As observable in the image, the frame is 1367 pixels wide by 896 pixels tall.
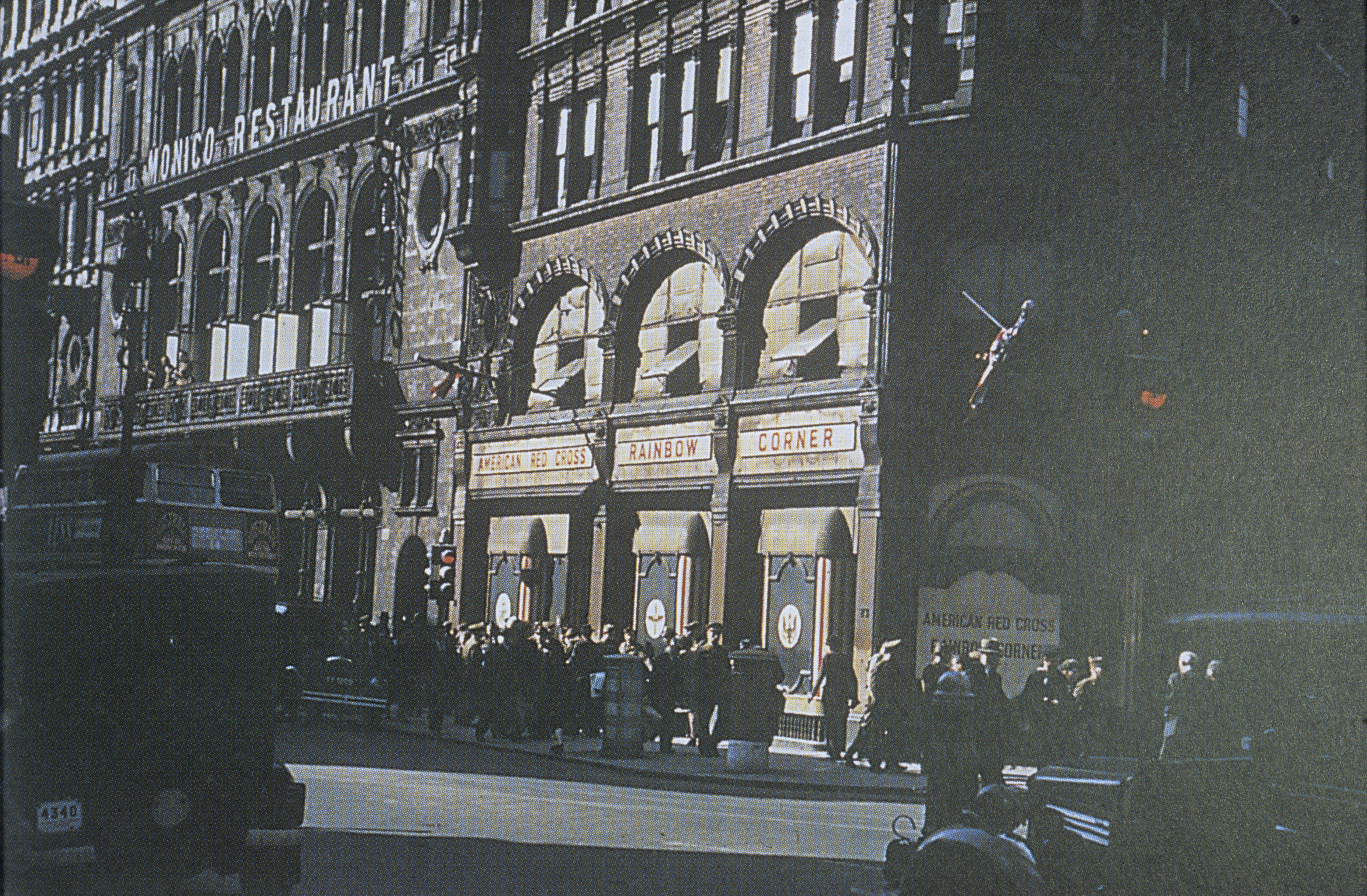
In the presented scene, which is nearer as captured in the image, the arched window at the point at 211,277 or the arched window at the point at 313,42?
the arched window at the point at 313,42

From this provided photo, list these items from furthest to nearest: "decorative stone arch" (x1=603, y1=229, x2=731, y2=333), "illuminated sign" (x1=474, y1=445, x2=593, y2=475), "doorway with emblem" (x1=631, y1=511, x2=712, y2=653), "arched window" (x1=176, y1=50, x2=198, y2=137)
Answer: "illuminated sign" (x1=474, y1=445, x2=593, y2=475), "decorative stone arch" (x1=603, y1=229, x2=731, y2=333), "doorway with emblem" (x1=631, y1=511, x2=712, y2=653), "arched window" (x1=176, y1=50, x2=198, y2=137)

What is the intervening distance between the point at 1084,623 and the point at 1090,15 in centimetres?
901

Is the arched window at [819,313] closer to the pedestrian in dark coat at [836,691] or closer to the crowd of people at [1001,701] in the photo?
the pedestrian in dark coat at [836,691]

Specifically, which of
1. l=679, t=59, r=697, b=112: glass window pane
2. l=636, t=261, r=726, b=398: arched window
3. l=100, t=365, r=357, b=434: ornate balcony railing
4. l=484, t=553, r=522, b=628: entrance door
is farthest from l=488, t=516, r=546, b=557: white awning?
l=679, t=59, r=697, b=112: glass window pane

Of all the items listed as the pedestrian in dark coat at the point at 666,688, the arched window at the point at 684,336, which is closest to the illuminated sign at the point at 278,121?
the arched window at the point at 684,336

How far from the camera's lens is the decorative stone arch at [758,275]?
26.4m

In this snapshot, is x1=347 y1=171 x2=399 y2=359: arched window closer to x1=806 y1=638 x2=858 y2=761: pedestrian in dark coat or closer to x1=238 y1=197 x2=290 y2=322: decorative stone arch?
x1=238 y1=197 x2=290 y2=322: decorative stone arch

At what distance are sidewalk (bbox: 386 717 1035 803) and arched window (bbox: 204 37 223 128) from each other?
9019 millimetres

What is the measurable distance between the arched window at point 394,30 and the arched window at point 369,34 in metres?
0.57

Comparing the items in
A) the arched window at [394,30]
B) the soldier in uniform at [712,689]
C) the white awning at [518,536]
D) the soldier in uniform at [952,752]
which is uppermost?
the arched window at [394,30]

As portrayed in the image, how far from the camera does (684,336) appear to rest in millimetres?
29203

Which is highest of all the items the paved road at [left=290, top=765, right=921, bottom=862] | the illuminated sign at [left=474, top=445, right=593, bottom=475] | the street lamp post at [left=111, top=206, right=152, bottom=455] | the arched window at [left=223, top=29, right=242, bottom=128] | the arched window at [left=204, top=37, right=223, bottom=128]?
the arched window at [left=223, top=29, right=242, bottom=128]

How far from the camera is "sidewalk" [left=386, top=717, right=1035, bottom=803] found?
1848 centimetres

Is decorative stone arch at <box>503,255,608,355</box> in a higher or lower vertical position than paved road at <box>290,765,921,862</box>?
higher
